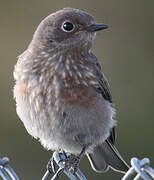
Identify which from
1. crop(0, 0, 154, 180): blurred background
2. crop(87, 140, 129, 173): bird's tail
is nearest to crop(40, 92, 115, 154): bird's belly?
crop(87, 140, 129, 173): bird's tail

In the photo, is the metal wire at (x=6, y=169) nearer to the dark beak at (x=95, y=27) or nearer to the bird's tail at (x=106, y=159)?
the bird's tail at (x=106, y=159)

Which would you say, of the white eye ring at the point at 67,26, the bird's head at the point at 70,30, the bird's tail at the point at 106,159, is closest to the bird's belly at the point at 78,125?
the bird's tail at the point at 106,159

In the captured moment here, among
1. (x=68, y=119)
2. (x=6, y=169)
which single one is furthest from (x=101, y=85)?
(x=6, y=169)

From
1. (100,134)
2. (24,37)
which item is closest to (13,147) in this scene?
(24,37)

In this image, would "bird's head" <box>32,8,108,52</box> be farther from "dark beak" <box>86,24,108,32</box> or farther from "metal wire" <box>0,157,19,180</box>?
"metal wire" <box>0,157,19,180</box>

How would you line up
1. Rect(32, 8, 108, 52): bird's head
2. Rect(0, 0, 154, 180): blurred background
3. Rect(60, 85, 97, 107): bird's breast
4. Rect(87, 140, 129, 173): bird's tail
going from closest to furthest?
Rect(60, 85, 97, 107): bird's breast, Rect(32, 8, 108, 52): bird's head, Rect(87, 140, 129, 173): bird's tail, Rect(0, 0, 154, 180): blurred background

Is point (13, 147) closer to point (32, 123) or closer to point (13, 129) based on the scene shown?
point (13, 129)

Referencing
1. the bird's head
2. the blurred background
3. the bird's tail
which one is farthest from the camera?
the blurred background
